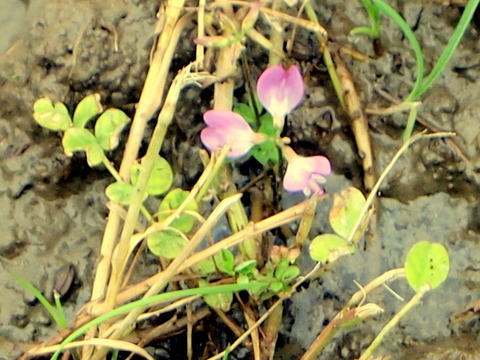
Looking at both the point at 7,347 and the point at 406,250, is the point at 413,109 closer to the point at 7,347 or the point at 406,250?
the point at 406,250

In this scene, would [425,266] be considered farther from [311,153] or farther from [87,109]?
[87,109]

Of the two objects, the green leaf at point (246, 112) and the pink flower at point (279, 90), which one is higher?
the pink flower at point (279, 90)

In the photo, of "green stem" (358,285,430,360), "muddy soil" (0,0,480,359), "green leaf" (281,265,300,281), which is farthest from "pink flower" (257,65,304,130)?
"green stem" (358,285,430,360)

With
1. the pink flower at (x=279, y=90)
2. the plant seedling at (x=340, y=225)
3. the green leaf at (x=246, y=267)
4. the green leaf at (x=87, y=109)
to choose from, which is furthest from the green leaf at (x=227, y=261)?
the green leaf at (x=87, y=109)

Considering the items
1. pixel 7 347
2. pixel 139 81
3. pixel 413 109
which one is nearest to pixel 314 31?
pixel 413 109

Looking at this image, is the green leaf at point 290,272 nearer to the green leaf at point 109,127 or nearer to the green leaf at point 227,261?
the green leaf at point 227,261

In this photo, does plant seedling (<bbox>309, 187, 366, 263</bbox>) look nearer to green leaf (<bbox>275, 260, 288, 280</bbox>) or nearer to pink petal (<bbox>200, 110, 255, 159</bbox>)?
green leaf (<bbox>275, 260, 288, 280</bbox>)

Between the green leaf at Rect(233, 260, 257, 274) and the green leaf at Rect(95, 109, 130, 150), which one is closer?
the green leaf at Rect(233, 260, 257, 274)
